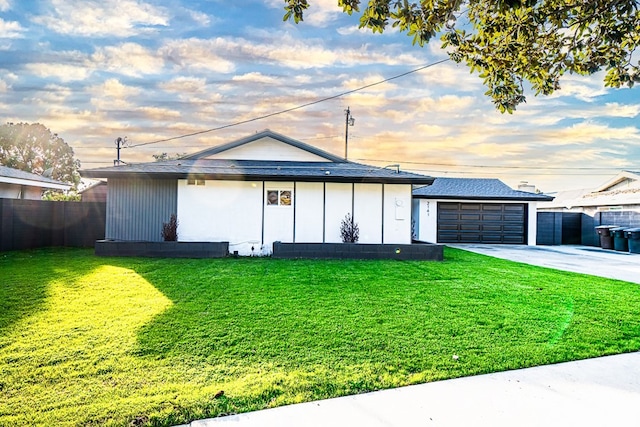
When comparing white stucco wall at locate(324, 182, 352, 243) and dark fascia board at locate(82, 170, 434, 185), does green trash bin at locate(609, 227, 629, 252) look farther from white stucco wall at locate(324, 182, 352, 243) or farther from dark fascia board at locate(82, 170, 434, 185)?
white stucco wall at locate(324, 182, 352, 243)

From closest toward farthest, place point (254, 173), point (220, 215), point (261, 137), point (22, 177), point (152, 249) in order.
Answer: point (152, 249) < point (254, 173) < point (220, 215) < point (261, 137) < point (22, 177)

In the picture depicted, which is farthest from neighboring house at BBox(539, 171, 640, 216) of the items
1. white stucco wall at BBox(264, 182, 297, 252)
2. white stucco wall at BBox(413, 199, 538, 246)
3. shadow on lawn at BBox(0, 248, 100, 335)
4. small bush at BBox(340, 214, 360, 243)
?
shadow on lawn at BBox(0, 248, 100, 335)

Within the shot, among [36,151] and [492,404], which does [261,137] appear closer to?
[492,404]

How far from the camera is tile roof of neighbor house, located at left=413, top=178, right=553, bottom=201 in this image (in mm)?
16984

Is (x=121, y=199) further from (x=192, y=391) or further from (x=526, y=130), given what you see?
(x=526, y=130)

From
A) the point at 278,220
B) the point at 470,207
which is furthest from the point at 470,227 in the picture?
the point at 278,220

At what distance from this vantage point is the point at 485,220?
686 inches

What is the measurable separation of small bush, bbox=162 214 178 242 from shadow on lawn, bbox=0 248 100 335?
2.03 metres

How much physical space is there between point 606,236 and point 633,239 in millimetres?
1539

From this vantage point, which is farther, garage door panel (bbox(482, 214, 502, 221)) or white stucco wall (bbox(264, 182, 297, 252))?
garage door panel (bbox(482, 214, 502, 221))

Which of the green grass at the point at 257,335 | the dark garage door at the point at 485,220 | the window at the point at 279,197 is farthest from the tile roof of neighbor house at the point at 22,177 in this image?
the dark garage door at the point at 485,220

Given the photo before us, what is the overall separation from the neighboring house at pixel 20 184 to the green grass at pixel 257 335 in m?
10.3

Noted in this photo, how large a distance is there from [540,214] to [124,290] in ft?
62.4

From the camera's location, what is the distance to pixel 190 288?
6.23 metres
